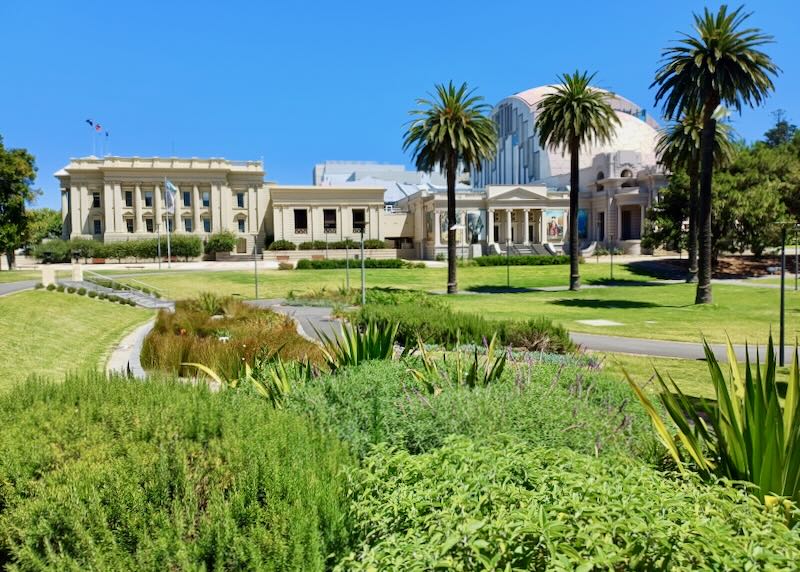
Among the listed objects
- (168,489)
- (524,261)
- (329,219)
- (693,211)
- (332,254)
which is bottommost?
(168,489)

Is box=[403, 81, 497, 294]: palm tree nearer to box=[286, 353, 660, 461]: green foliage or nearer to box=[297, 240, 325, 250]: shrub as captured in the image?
box=[286, 353, 660, 461]: green foliage

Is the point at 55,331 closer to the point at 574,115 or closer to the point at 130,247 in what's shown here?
the point at 574,115

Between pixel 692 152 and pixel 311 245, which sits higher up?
pixel 692 152

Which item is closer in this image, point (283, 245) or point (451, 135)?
point (451, 135)

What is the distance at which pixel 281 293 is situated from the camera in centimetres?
4009

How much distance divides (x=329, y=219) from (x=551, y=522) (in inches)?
3477

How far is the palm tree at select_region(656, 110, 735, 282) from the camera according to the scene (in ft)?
141

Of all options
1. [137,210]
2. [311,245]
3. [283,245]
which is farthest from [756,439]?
[137,210]

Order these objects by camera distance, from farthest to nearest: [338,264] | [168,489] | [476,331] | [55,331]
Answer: [338,264], [55,331], [476,331], [168,489]

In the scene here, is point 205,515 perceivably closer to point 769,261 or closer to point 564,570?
point 564,570

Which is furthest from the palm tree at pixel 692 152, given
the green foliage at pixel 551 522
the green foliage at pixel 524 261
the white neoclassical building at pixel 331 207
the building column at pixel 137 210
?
the building column at pixel 137 210

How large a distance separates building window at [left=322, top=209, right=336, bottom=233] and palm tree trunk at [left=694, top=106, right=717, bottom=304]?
6486cm

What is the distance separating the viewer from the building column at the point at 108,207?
83.9 m

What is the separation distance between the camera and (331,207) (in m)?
88.3
